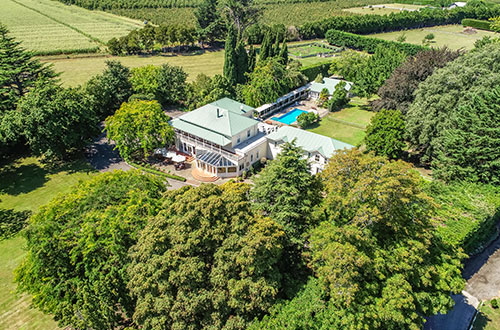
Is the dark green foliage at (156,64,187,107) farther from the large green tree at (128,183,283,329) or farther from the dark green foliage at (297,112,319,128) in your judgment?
the large green tree at (128,183,283,329)

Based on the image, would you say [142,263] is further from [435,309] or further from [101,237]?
[435,309]

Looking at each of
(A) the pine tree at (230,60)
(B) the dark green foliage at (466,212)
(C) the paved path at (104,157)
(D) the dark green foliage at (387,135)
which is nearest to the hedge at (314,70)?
(A) the pine tree at (230,60)

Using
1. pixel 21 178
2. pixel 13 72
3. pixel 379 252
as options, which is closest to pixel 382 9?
pixel 13 72

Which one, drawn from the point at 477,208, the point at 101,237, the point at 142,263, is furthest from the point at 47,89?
the point at 477,208

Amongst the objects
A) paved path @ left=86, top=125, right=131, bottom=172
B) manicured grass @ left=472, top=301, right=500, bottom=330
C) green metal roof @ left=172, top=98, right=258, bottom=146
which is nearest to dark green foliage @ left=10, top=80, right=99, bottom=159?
paved path @ left=86, top=125, right=131, bottom=172

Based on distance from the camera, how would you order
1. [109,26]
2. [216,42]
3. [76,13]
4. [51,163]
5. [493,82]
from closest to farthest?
[493,82]
[51,163]
[216,42]
[109,26]
[76,13]

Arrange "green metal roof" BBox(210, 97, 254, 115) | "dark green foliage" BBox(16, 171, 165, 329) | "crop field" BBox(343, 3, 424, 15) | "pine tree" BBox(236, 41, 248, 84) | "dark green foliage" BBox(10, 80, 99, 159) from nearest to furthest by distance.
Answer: "dark green foliage" BBox(16, 171, 165, 329) < "dark green foliage" BBox(10, 80, 99, 159) < "green metal roof" BBox(210, 97, 254, 115) < "pine tree" BBox(236, 41, 248, 84) < "crop field" BBox(343, 3, 424, 15)
